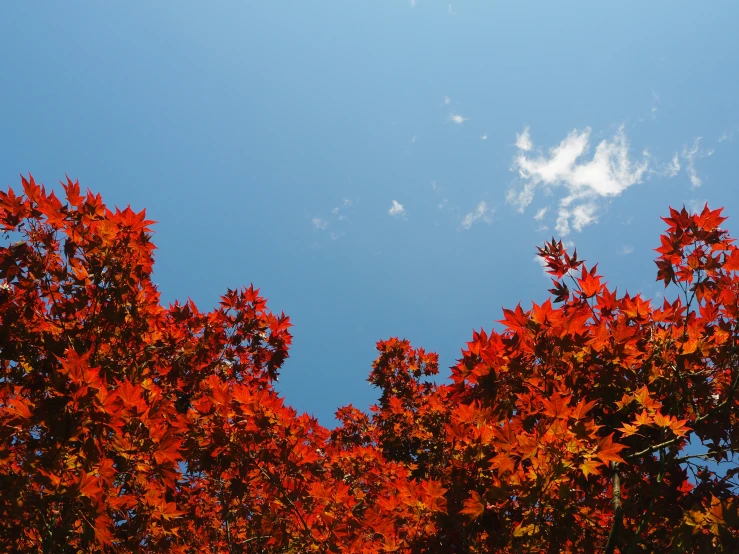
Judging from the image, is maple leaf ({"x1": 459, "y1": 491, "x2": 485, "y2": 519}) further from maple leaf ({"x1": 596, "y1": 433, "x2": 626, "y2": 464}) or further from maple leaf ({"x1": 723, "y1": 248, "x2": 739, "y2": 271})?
maple leaf ({"x1": 723, "y1": 248, "x2": 739, "y2": 271})

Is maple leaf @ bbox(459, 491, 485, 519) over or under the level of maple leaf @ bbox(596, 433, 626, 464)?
under

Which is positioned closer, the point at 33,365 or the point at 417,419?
the point at 33,365

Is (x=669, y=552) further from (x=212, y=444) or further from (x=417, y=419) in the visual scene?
(x=417, y=419)

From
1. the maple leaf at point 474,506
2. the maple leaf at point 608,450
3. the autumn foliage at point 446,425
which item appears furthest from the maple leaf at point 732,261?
the maple leaf at point 474,506

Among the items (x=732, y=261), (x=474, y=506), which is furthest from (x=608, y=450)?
(x=732, y=261)

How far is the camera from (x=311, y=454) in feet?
15.6

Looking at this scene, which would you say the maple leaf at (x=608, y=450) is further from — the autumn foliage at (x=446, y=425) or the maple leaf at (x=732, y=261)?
the maple leaf at (x=732, y=261)

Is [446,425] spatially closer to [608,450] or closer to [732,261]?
[608,450]

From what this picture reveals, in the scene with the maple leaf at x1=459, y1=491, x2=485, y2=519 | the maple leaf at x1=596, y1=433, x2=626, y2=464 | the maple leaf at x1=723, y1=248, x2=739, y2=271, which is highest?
the maple leaf at x1=723, y1=248, x2=739, y2=271

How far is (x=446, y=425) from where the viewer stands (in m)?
4.75

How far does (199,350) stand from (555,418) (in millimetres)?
5555

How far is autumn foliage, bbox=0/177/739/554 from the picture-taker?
3562mm

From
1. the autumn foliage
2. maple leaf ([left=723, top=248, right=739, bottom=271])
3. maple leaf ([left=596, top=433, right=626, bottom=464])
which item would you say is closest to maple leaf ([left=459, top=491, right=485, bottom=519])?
the autumn foliage

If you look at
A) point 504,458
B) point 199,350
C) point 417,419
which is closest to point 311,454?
point 504,458
